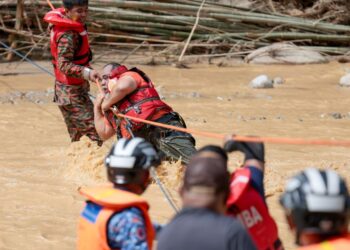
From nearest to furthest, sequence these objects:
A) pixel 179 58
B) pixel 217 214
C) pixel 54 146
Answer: pixel 217 214, pixel 54 146, pixel 179 58

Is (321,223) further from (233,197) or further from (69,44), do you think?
(69,44)

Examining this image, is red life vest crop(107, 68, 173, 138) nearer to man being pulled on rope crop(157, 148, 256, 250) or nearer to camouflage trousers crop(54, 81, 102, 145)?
camouflage trousers crop(54, 81, 102, 145)

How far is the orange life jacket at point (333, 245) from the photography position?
2412 mm

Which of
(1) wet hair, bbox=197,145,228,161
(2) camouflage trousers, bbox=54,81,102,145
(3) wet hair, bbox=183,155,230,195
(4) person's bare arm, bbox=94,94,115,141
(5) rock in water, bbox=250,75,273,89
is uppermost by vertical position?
(3) wet hair, bbox=183,155,230,195

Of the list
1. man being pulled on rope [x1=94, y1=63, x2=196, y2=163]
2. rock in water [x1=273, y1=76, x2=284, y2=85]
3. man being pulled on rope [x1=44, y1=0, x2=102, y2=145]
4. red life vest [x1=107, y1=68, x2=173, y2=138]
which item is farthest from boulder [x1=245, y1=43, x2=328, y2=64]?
red life vest [x1=107, y1=68, x2=173, y2=138]

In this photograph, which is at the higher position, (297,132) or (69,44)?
(69,44)

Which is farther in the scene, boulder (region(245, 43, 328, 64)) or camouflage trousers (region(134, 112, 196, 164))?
boulder (region(245, 43, 328, 64))

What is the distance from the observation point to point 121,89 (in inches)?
227

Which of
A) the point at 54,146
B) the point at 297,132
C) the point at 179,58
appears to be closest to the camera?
the point at 54,146

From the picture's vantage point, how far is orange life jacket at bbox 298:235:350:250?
2.41 m

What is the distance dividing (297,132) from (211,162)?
5552 millimetres

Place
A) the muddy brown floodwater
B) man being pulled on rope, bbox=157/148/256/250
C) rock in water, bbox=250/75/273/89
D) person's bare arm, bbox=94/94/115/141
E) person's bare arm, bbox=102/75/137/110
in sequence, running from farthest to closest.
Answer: rock in water, bbox=250/75/273/89 → person's bare arm, bbox=94/94/115/141 → person's bare arm, bbox=102/75/137/110 → the muddy brown floodwater → man being pulled on rope, bbox=157/148/256/250

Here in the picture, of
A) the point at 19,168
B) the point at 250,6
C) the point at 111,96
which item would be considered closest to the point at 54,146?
the point at 19,168

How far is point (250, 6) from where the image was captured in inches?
544
